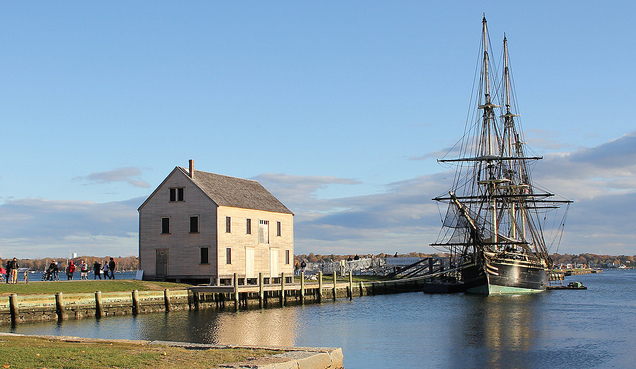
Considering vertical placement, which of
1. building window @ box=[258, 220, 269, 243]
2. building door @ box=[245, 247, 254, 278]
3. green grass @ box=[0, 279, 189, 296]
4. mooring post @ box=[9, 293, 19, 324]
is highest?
building window @ box=[258, 220, 269, 243]

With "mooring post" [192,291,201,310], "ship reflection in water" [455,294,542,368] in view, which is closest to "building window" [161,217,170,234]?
"mooring post" [192,291,201,310]

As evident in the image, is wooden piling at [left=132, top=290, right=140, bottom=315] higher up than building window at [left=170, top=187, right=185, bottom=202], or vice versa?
building window at [left=170, top=187, right=185, bottom=202]

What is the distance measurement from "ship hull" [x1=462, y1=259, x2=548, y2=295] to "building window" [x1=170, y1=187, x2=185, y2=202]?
3168cm

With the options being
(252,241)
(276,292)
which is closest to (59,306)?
(276,292)

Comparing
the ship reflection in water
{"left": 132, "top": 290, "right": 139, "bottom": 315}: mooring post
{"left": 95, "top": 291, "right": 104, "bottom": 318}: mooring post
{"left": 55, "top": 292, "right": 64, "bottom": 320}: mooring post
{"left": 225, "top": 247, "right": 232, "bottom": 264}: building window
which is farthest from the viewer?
{"left": 225, "top": 247, "right": 232, "bottom": 264}: building window

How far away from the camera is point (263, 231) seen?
5541 centimetres

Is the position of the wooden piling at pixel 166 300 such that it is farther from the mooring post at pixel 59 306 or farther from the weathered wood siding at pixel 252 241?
the weathered wood siding at pixel 252 241

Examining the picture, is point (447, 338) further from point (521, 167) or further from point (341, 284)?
point (521, 167)

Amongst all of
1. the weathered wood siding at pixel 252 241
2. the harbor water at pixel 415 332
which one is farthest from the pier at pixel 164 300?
the weathered wood siding at pixel 252 241

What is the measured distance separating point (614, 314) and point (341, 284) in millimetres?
22550

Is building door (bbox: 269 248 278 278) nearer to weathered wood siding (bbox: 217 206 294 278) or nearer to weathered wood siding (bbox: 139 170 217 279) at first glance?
weathered wood siding (bbox: 217 206 294 278)

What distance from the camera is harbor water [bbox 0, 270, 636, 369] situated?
24203 mm

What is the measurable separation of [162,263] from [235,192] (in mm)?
8504

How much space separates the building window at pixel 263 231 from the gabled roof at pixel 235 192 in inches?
46.4
